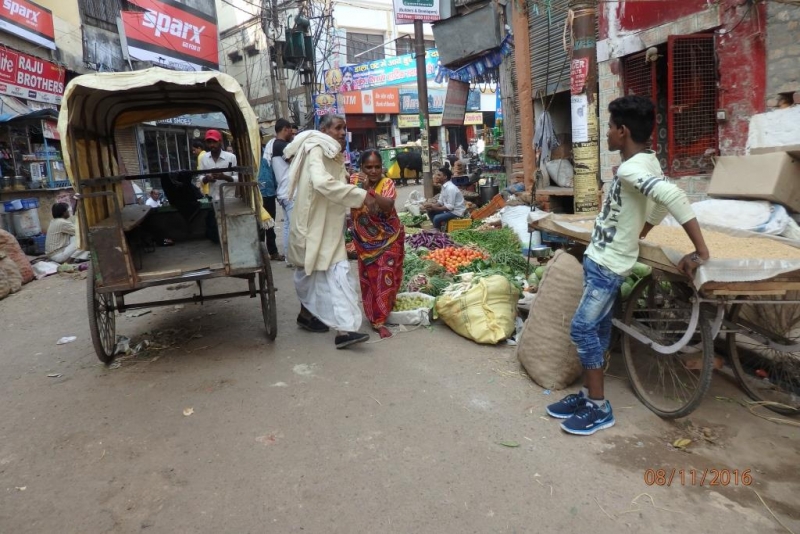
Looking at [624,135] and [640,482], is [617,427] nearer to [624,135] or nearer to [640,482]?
[640,482]

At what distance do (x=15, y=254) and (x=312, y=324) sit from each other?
5.79 m

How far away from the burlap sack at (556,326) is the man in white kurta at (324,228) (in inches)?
56.6

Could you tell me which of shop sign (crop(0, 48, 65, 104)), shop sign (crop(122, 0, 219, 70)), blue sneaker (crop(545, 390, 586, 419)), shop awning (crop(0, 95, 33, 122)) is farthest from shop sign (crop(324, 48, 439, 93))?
blue sneaker (crop(545, 390, 586, 419))

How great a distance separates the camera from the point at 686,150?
7070 millimetres

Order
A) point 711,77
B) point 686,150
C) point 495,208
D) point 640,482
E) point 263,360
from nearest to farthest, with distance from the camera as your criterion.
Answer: point 640,482 < point 263,360 < point 711,77 < point 686,150 < point 495,208

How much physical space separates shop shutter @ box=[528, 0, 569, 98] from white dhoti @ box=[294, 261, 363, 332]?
23.0 feet

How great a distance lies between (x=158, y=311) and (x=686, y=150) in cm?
676

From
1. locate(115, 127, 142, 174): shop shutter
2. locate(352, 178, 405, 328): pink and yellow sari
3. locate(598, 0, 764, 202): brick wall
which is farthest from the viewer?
locate(115, 127, 142, 174): shop shutter

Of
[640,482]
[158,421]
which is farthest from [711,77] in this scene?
[158,421]

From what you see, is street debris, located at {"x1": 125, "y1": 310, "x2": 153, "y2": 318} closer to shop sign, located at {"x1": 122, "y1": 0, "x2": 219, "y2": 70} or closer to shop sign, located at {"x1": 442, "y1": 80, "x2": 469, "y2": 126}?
shop sign, located at {"x1": 442, "y1": 80, "x2": 469, "y2": 126}

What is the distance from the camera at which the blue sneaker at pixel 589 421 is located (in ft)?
10.4

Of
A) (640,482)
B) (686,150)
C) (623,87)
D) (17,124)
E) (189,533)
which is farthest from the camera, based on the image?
(17,124)

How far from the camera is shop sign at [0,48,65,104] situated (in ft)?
37.2
